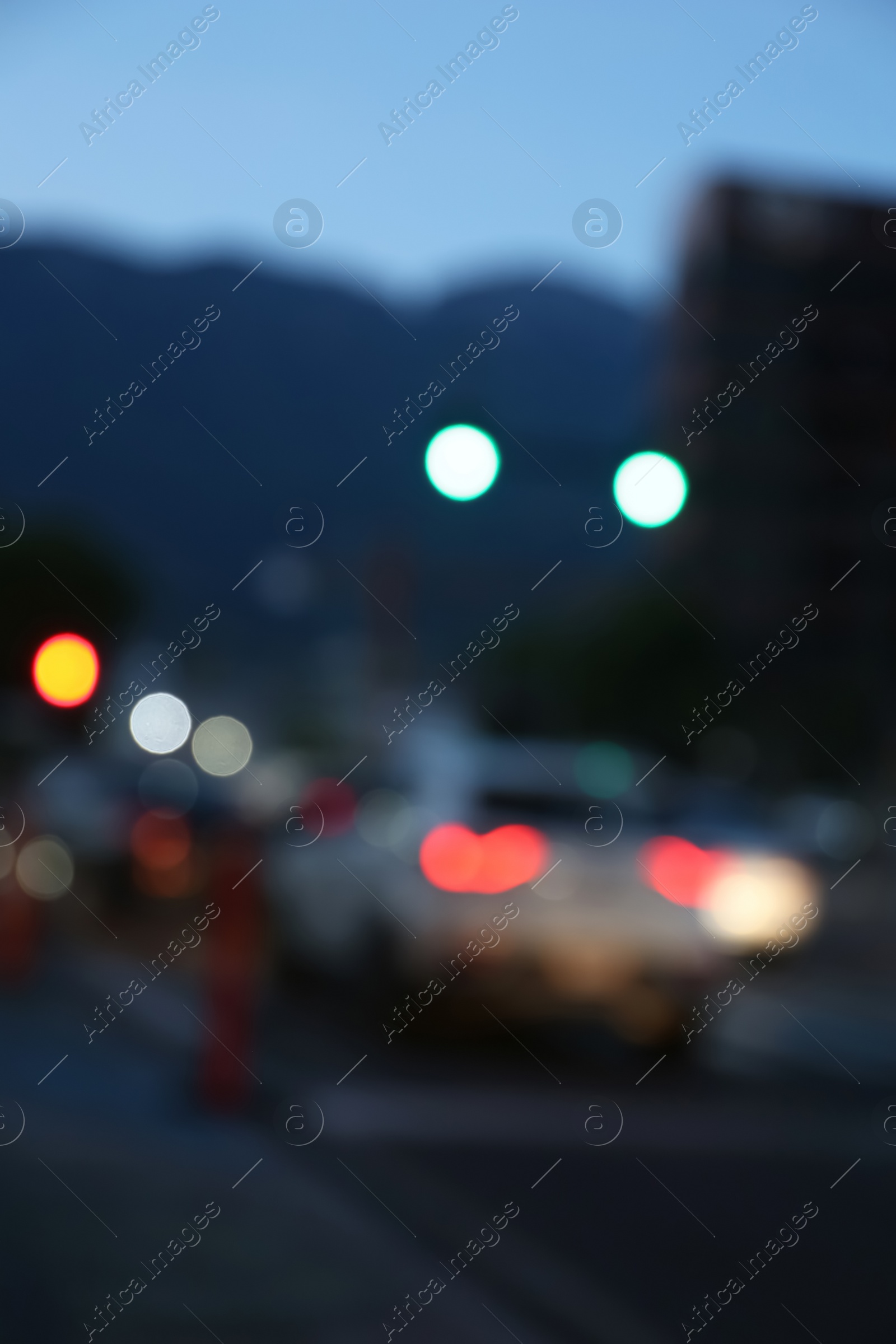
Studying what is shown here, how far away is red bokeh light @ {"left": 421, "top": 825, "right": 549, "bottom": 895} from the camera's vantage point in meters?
8.01

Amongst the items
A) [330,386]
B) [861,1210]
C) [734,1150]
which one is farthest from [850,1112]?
[330,386]

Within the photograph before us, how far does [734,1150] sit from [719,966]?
7.14 ft

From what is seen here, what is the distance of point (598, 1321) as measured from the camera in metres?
4.24

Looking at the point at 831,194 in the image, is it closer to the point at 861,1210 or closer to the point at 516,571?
the point at 516,571

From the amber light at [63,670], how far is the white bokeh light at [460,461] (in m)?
1.49

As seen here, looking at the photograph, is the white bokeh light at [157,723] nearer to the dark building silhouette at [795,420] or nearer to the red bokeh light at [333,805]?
the red bokeh light at [333,805]

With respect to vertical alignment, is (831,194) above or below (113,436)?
above

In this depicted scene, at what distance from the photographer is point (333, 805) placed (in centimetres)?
976

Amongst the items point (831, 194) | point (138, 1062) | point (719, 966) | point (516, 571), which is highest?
point (831, 194)

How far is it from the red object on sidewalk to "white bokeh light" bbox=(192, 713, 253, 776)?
5552 cm

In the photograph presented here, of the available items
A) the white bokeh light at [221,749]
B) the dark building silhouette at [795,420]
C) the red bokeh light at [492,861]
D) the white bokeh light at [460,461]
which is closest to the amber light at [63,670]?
the white bokeh light at [460,461]

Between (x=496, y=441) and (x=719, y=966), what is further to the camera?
(x=719, y=966)

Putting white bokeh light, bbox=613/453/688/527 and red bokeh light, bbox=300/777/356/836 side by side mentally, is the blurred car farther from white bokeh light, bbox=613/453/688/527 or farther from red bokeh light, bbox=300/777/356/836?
white bokeh light, bbox=613/453/688/527

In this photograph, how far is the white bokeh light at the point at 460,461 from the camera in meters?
5.28
